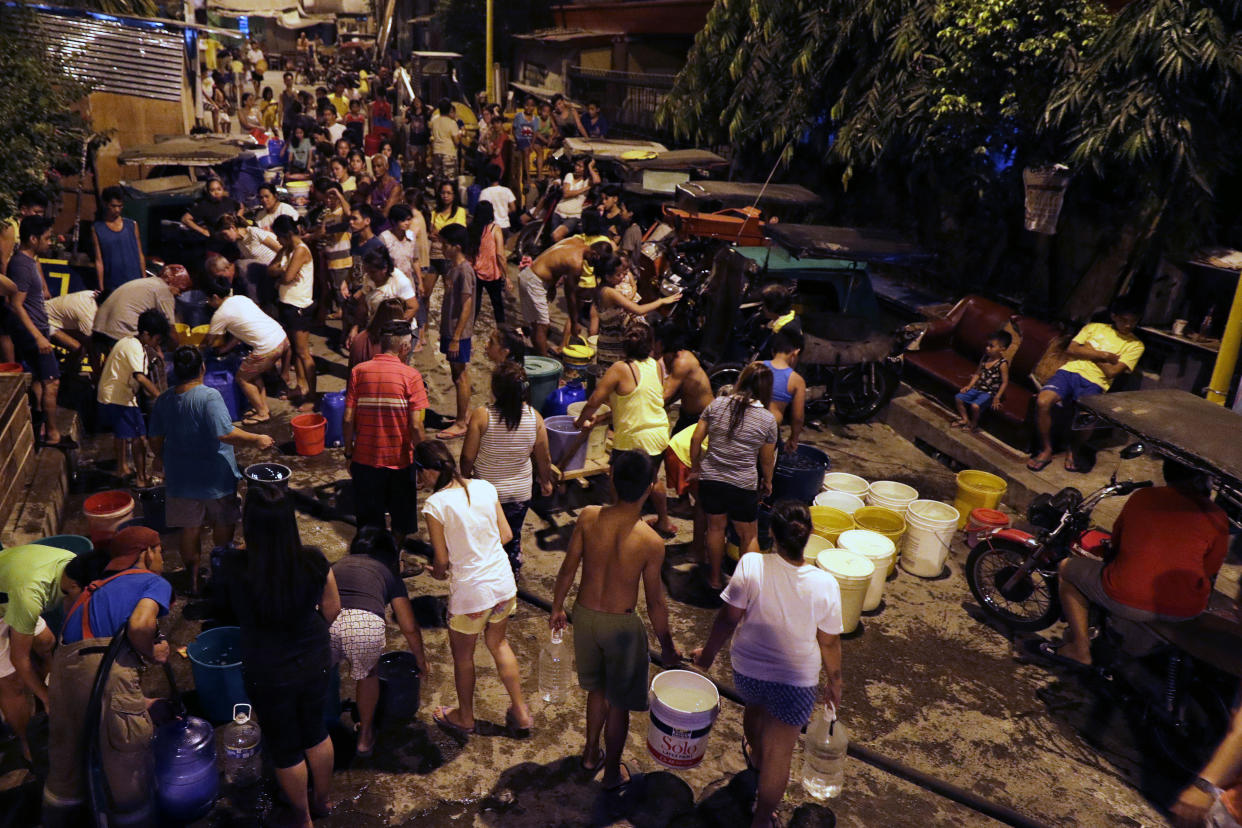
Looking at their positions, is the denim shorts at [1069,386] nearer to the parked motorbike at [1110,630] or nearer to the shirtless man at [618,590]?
the parked motorbike at [1110,630]

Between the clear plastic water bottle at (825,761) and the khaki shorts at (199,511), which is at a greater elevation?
the khaki shorts at (199,511)

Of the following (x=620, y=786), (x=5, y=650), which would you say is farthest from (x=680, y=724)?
(x=5, y=650)

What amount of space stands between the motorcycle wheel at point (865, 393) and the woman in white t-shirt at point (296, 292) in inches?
238

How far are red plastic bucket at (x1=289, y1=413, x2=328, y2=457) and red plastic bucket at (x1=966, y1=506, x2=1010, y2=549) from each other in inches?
241

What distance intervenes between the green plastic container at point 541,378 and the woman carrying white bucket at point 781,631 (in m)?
4.90

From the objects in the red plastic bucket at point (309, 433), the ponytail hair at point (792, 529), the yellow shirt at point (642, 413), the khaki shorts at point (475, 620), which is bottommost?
the red plastic bucket at point (309, 433)

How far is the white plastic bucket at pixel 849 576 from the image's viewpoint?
259 inches

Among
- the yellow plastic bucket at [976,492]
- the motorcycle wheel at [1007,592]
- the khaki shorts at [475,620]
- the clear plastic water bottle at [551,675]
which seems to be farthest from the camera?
the yellow plastic bucket at [976,492]

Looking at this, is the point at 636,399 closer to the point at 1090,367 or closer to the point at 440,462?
the point at 440,462

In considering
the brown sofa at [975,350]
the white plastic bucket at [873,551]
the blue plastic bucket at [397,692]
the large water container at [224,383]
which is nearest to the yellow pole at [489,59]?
the brown sofa at [975,350]

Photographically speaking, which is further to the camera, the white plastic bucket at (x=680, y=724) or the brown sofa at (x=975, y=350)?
the brown sofa at (x=975, y=350)

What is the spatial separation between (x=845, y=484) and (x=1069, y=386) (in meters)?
2.62

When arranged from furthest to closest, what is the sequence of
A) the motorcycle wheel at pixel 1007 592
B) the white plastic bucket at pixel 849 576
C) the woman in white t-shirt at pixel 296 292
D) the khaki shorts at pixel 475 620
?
the woman in white t-shirt at pixel 296 292 < the motorcycle wheel at pixel 1007 592 < the white plastic bucket at pixel 849 576 < the khaki shorts at pixel 475 620

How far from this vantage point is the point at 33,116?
11945mm
